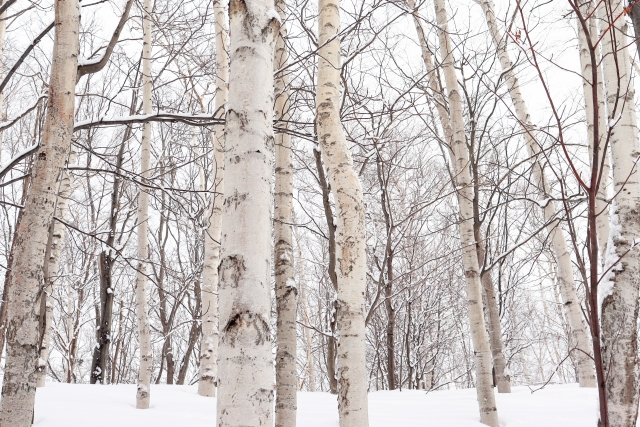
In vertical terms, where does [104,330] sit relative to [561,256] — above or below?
below

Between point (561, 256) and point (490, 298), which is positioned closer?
point (561, 256)

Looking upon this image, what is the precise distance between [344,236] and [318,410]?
293 cm

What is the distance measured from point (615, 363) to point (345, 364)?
4.34ft

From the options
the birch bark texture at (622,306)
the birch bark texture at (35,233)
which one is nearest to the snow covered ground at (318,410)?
the birch bark texture at (35,233)

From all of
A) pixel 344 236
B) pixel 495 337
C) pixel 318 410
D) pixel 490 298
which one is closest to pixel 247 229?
pixel 344 236

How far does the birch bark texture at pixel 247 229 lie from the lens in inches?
46.7

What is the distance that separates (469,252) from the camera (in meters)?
4.50

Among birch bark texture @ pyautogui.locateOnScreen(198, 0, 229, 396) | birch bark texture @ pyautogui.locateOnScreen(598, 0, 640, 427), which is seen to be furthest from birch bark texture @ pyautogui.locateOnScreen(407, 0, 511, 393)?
birch bark texture @ pyautogui.locateOnScreen(598, 0, 640, 427)

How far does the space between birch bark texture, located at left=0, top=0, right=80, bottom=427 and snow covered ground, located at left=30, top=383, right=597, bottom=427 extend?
5.50ft

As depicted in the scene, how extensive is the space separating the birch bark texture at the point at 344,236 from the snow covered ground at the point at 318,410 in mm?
1751

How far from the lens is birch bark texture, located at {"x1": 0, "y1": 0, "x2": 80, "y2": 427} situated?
2186 millimetres

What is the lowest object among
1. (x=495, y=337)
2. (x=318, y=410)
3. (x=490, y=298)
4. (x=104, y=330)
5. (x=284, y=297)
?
(x=318, y=410)

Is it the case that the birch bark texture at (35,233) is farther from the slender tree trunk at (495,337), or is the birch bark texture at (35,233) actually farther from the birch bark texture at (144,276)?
the slender tree trunk at (495,337)

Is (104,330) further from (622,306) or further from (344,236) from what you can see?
(622,306)
